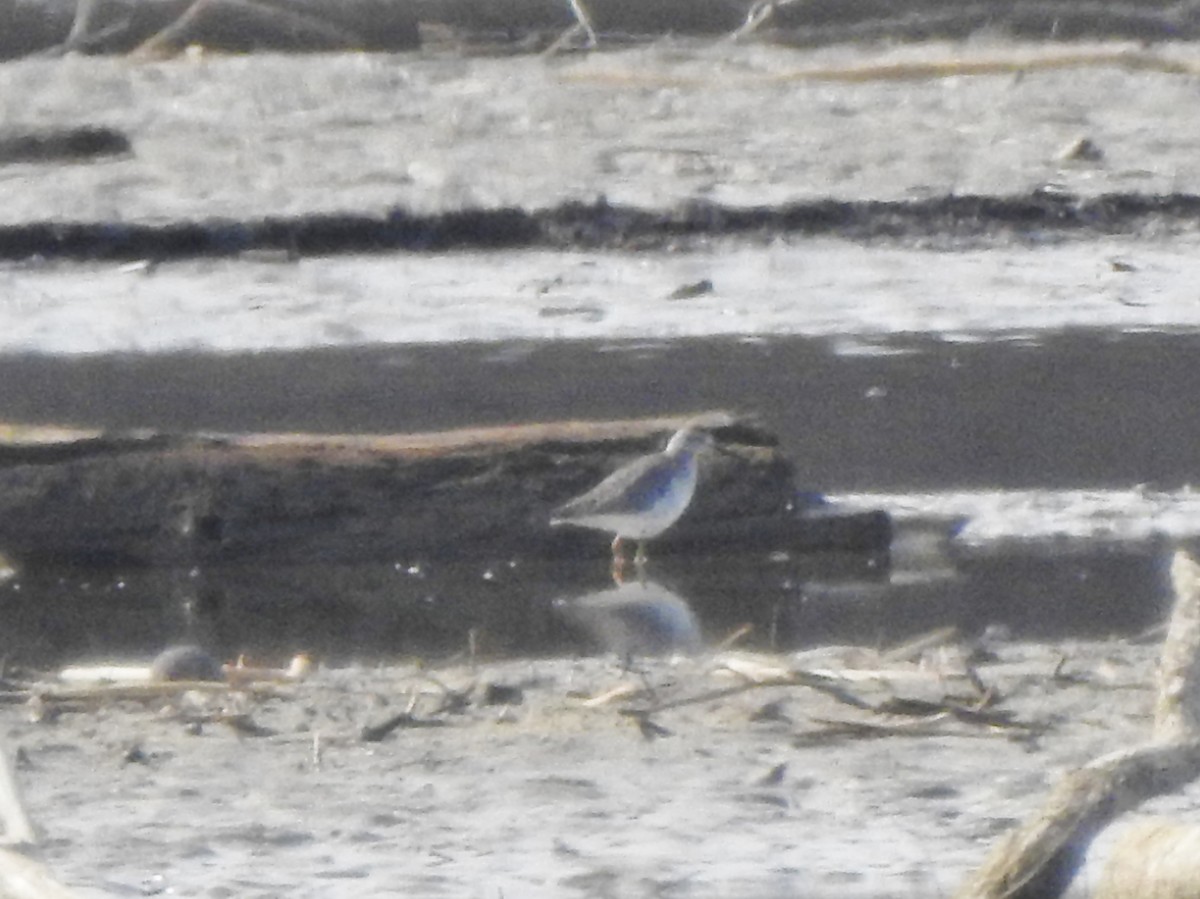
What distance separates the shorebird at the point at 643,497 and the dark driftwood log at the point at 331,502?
0.08 metres

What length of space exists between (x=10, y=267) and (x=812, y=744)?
5.76 metres

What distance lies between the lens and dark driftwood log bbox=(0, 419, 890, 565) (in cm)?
651

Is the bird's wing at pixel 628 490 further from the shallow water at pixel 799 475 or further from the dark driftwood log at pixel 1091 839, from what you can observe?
the dark driftwood log at pixel 1091 839

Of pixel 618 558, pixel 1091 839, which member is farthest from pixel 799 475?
pixel 1091 839

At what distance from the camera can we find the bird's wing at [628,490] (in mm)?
6164

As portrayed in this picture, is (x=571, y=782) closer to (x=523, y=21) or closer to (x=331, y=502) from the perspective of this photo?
(x=331, y=502)

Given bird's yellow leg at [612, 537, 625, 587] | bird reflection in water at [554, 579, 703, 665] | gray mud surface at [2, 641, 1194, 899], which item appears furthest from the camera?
bird's yellow leg at [612, 537, 625, 587]

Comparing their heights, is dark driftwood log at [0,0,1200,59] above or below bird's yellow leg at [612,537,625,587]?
above

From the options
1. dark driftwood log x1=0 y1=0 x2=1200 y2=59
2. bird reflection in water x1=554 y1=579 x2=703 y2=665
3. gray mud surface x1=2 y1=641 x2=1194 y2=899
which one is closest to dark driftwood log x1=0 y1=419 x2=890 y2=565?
bird reflection in water x1=554 y1=579 x2=703 y2=665

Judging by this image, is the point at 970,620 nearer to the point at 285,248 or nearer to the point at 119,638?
the point at 119,638

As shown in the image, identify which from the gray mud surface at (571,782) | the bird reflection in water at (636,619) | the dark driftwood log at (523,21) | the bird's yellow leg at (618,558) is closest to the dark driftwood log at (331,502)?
the bird's yellow leg at (618,558)

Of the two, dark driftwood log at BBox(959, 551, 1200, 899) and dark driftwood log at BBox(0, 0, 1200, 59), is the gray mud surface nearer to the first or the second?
dark driftwood log at BBox(959, 551, 1200, 899)

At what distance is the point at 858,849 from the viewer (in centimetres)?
410

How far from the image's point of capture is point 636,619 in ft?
19.4
